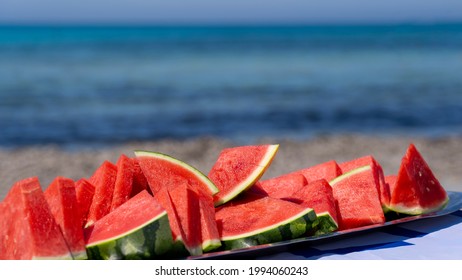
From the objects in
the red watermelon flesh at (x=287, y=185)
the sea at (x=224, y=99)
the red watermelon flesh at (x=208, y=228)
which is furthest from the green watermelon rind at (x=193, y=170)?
the sea at (x=224, y=99)

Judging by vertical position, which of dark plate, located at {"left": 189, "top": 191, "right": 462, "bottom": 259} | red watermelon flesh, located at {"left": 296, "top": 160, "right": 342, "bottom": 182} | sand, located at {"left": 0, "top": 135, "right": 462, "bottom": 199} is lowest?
dark plate, located at {"left": 189, "top": 191, "right": 462, "bottom": 259}

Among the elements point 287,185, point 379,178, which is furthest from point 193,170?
point 379,178

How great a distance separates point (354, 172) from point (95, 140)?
30.5 feet

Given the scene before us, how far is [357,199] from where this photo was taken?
91.0 inches

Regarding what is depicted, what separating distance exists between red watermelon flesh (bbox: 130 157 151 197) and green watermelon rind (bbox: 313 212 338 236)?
1.94 ft

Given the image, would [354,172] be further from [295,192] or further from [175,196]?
[175,196]

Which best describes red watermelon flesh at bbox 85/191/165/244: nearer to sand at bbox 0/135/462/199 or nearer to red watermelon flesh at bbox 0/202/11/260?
red watermelon flesh at bbox 0/202/11/260

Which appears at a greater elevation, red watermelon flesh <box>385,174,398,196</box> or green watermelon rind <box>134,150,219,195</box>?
green watermelon rind <box>134,150,219,195</box>

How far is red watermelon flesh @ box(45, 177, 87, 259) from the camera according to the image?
6.08 ft

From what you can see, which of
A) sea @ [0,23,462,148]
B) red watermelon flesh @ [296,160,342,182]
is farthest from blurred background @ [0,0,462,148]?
red watermelon flesh @ [296,160,342,182]

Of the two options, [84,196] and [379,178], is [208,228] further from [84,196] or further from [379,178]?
[379,178]

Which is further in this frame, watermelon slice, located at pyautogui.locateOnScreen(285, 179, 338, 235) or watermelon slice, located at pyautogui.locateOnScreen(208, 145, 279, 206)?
watermelon slice, located at pyautogui.locateOnScreen(208, 145, 279, 206)

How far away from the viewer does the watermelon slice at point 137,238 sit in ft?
6.05

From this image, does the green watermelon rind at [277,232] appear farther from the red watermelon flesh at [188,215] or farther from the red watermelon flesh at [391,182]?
the red watermelon flesh at [391,182]
